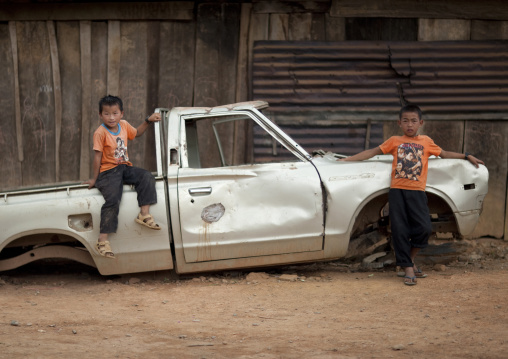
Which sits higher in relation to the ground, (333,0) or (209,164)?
(333,0)

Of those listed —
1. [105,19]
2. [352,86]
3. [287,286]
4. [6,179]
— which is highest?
[105,19]

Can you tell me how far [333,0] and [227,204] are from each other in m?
3.17

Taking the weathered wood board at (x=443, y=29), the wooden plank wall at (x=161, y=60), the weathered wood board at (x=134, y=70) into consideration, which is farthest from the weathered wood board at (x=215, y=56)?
the weathered wood board at (x=443, y=29)

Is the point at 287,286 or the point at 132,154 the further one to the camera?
the point at 132,154

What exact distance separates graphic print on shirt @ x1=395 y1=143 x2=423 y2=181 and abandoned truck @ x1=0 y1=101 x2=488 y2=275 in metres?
0.16

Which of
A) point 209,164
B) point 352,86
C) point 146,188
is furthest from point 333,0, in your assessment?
point 146,188

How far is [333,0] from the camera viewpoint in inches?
Result: 321

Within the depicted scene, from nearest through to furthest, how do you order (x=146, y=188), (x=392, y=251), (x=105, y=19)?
(x=146, y=188) < (x=392, y=251) < (x=105, y=19)

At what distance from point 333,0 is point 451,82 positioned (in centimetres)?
163

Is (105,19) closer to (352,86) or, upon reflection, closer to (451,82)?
(352,86)

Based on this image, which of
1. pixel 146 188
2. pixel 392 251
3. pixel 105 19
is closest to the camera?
pixel 146 188

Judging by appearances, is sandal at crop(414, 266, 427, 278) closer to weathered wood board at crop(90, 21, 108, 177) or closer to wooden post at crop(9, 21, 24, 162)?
weathered wood board at crop(90, 21, 108, 177)

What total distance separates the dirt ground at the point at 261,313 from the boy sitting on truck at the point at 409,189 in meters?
0.32

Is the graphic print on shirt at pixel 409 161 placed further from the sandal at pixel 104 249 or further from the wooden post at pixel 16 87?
the wooden post at pixel 16 87
